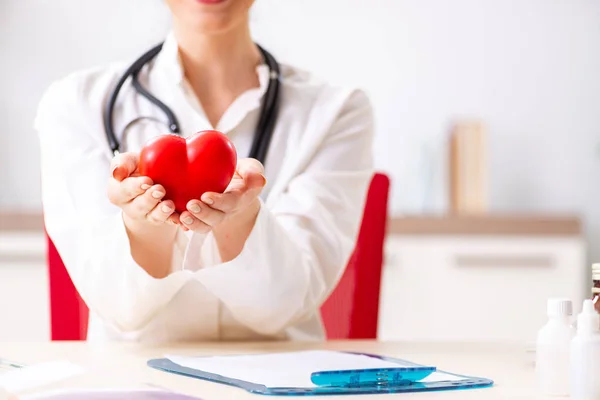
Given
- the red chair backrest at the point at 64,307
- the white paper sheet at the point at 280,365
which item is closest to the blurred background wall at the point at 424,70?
the red chair backrest at the point at 64,307

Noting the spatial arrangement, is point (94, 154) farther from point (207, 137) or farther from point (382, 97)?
point (382, 97)

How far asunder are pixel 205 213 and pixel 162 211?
51 mm

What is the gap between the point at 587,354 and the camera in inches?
32.9

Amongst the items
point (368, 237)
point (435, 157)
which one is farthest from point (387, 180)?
point (435, 157)

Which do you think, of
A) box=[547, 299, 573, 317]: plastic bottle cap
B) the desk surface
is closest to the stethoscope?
the desk surface

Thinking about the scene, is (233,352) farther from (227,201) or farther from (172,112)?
(172,112)

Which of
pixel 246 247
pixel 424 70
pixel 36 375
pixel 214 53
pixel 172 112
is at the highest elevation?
pixel 424 70

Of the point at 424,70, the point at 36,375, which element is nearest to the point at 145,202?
the point at 36,375

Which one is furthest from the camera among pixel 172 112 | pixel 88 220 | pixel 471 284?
pixel 471 284

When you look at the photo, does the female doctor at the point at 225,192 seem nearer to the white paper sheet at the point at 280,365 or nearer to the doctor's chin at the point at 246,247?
the doctor's chin at the point at 246,247

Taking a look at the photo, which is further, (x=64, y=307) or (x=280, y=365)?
(x=64, y=307)

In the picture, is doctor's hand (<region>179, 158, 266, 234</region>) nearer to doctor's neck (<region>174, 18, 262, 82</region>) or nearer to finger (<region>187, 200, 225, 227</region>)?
finger (<region>187, 200, 225, 227</region>)

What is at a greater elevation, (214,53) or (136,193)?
(214,53)

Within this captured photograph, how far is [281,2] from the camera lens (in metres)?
3.43
